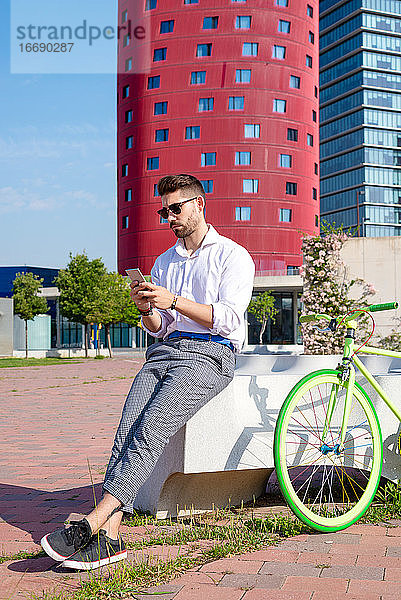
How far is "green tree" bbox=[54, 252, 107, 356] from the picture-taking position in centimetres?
4462

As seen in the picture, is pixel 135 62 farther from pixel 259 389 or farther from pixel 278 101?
pixel 259 389

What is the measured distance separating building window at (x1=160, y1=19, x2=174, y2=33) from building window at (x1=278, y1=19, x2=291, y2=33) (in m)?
8.27

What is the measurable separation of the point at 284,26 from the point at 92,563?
59.4 meters

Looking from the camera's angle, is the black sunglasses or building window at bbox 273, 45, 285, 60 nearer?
the black sunglasses

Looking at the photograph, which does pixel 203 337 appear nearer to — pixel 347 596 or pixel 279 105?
pixel 347 596

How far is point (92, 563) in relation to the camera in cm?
318

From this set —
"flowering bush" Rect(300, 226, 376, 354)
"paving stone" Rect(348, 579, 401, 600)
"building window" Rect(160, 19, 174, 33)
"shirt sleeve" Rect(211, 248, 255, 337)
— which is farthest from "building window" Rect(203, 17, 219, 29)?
"paving stone" Rect(348, 579, 401, 600)

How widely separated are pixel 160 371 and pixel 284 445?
29.7 inches

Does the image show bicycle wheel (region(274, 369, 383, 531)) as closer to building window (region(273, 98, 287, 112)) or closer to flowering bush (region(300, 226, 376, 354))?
flowering bush (region(300, 226, 376, 354))

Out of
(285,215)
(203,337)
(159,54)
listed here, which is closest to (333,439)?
(203,337)

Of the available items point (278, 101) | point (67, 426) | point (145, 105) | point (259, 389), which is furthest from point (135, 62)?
point (259, 389)

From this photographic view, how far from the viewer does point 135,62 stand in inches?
2373

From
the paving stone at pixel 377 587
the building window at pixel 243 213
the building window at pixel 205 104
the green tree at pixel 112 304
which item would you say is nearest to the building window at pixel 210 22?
the building window at pixel 205 104

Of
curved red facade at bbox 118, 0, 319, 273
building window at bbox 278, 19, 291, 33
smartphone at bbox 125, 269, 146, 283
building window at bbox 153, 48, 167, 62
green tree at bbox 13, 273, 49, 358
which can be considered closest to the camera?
smartphone at bbox 125, 269, 146, 283
